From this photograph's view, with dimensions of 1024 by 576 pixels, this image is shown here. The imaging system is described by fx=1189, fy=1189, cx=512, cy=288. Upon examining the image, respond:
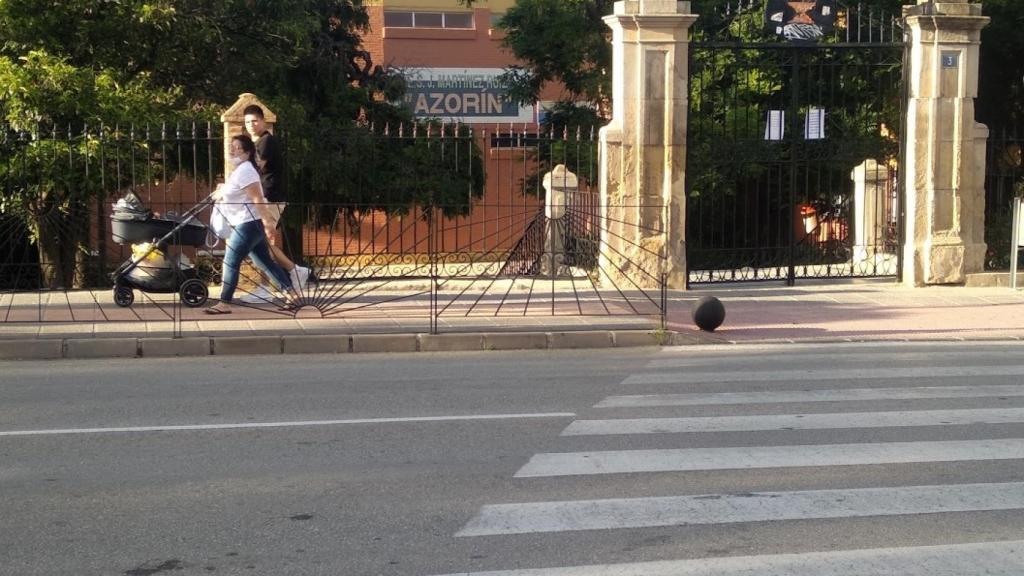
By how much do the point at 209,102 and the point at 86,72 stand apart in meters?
3.45

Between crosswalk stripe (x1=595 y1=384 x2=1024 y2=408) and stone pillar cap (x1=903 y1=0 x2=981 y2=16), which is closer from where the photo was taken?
crosswalk stripe (x1=595 y1=384 x2=1024 y2=408)

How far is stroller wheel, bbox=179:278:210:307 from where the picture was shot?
13.6 m

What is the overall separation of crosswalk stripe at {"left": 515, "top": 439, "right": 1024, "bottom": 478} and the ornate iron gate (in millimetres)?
9844

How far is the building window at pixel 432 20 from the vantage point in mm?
36656

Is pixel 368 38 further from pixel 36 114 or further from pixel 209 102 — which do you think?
pixel 36 114

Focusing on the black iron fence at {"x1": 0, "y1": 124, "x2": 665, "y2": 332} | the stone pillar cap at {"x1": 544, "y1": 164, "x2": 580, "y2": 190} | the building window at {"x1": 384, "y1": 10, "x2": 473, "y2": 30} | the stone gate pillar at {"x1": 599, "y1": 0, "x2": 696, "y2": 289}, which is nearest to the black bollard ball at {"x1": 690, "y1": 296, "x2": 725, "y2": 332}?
the black iron fence at {"x1": 0, "y1": 124, "x2": 665, "y2": 332}

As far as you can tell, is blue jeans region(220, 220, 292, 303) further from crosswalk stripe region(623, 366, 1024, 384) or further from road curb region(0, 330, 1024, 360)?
crosswalk stripe region(623, 366, 1024, 384)

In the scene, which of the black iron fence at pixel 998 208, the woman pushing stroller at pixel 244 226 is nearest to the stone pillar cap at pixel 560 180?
the black iron fence at pixel 998 208

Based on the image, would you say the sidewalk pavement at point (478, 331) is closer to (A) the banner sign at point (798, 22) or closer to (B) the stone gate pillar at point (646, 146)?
(B) the stone gate pillar at point (646, 146)

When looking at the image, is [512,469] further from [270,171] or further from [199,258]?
[199,258]

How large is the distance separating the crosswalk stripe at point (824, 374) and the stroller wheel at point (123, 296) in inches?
254

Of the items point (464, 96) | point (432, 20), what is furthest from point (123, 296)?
point (432, 20)

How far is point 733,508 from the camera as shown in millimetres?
6141

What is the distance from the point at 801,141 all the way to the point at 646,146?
415cm
